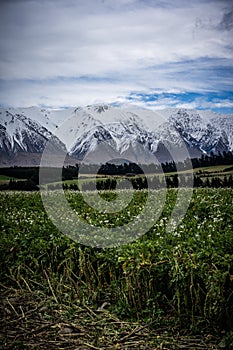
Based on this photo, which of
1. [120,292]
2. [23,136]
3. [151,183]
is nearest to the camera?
[120,292]

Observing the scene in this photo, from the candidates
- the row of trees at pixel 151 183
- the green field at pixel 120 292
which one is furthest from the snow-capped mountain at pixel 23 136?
the green field at pixel 120 292

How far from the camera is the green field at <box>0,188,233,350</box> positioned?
468 centimetres

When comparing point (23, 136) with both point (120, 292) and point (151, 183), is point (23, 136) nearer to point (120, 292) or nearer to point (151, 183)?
point (151, 183)

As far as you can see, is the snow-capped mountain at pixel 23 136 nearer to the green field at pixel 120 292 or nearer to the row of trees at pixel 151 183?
the row of trees at pixel 151 183

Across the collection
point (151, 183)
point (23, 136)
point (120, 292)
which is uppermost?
point (23, 136)

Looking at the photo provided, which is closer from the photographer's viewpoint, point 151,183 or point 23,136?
point 151,183

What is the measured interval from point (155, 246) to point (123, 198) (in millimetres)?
6849

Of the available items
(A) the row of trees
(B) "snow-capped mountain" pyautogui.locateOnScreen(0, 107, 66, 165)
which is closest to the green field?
(A) the row of trees

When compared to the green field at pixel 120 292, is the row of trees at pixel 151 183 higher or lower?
higher

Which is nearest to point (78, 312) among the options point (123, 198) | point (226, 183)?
point (123, 198)

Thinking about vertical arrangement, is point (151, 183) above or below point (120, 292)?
above

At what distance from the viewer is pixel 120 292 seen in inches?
225

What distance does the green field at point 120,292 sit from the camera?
4.68 meters

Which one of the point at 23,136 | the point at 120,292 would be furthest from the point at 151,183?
the point at 23,136
